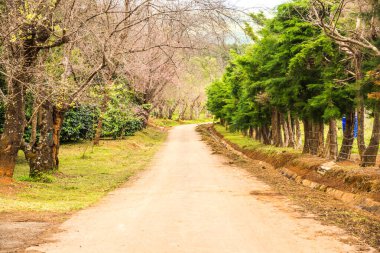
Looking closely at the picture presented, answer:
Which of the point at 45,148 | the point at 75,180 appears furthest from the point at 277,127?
the point at 45,148

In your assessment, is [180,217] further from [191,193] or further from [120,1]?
[120,1]

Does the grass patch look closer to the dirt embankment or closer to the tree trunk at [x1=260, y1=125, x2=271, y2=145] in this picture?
the dirt embankment

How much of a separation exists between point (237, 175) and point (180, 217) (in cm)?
980

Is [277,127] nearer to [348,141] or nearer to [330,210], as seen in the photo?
[348,141]

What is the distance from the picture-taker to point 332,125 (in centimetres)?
2112

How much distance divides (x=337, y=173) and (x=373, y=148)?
1.51 meters

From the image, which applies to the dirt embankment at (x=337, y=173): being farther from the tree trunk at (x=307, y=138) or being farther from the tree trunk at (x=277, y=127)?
the tree trunk at (x=277, y=127)

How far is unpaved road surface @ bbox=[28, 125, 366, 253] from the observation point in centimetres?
788

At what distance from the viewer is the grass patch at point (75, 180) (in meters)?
12.7

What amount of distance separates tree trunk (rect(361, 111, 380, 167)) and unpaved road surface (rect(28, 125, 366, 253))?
3.47 metres

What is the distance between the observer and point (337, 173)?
52.2 ft

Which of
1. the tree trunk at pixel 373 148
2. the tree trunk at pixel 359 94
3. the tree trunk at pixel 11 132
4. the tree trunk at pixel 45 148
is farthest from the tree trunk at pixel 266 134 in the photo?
the tree trunk at pixel 11 132

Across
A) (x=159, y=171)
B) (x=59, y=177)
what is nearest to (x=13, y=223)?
(x=59, y=177)

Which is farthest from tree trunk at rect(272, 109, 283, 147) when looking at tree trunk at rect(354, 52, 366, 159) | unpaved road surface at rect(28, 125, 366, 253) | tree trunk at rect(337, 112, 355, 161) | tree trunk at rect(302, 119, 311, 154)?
unpaved road surface at rect(28, 125, 366, 253)
